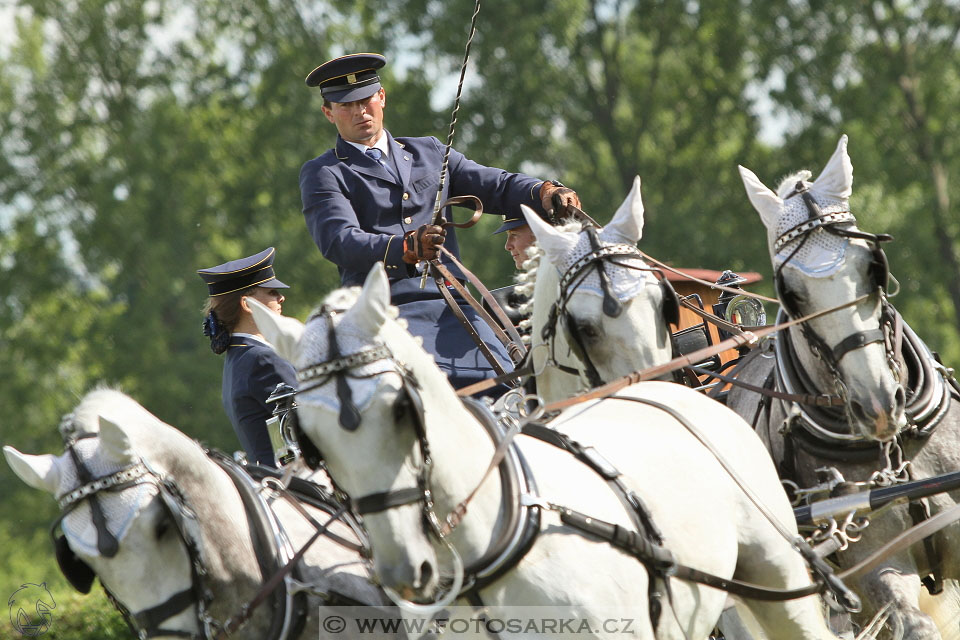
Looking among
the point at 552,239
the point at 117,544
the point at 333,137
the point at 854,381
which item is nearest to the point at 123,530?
the point at 117,544

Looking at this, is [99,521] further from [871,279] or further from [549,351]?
[871,279]

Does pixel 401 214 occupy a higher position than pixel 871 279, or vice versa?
pixel 401 214

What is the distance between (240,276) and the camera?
5875mm

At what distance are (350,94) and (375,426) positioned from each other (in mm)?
2687

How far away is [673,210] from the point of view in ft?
60.4

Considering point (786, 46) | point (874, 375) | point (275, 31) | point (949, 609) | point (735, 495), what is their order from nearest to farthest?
point (735, 495)
point (874, 375)
point (949, 609)
point (786, 46)
point (275, 31)

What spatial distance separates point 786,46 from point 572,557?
15652mm

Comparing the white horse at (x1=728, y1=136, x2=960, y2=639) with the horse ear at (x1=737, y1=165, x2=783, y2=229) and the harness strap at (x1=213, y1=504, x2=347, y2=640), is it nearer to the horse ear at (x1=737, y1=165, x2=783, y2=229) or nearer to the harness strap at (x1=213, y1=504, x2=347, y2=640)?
the horse ear at (x1=737, y1=165, x2=783, y2=229)

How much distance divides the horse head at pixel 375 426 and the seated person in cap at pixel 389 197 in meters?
1.56

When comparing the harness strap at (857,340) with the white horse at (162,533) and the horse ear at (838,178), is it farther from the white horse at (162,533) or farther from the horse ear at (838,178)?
the white horse at (162,533)

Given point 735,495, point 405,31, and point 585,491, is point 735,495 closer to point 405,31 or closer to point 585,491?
point 585,491

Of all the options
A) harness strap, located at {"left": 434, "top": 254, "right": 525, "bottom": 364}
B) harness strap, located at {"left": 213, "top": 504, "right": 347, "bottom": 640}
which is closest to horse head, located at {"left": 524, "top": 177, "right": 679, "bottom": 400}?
harness strap, located at {"left": 434, "top": 254, "right": 525, "bottom": 364}

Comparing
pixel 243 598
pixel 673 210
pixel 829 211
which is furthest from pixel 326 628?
pixel 673 210

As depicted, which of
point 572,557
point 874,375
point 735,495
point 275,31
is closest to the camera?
point 572,557
